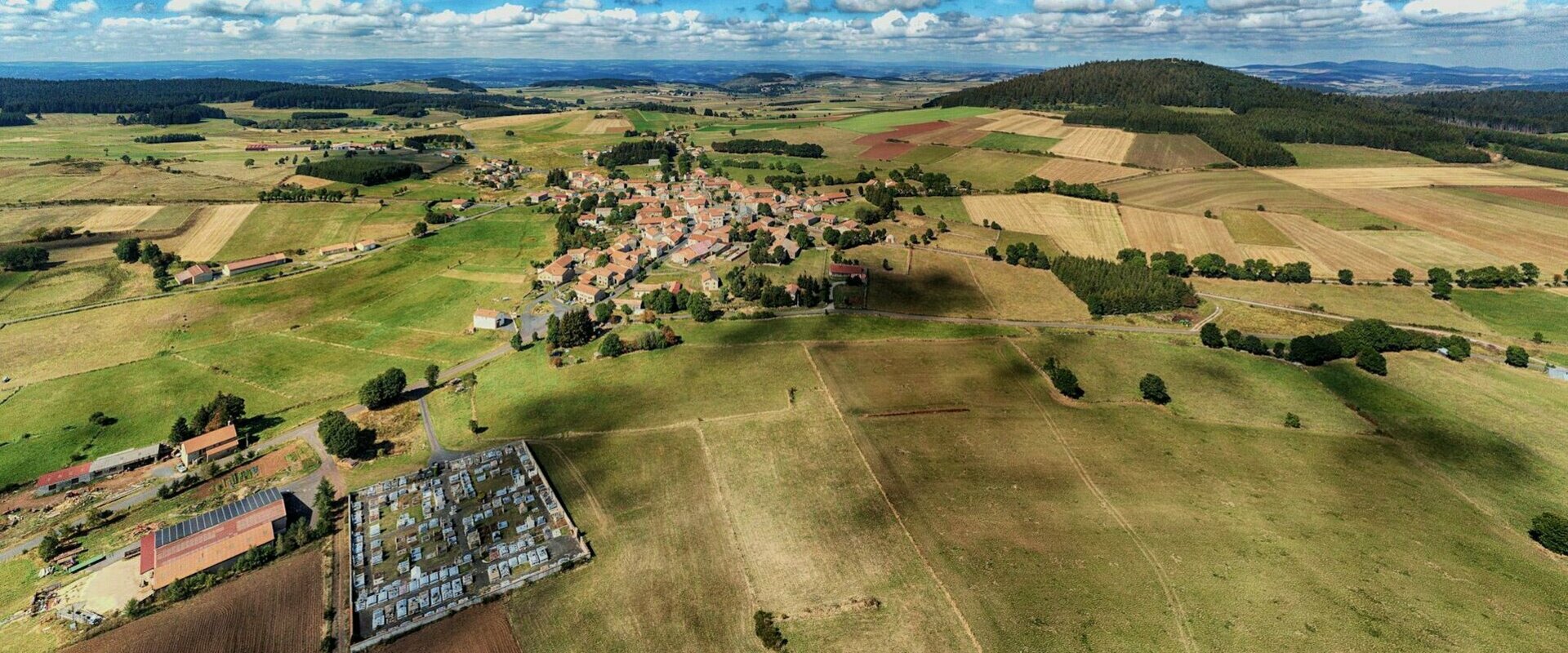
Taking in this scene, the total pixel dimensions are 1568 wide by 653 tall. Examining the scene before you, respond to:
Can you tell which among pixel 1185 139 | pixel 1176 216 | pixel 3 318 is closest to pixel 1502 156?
pixel 1185 139

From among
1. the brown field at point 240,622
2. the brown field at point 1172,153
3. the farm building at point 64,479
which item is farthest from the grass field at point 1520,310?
the farm building at point 64,479

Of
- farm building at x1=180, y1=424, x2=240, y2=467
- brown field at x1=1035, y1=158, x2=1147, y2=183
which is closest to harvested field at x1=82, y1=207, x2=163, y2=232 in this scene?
brown field at x1=1035, y1=158, x2=1147, y2=183

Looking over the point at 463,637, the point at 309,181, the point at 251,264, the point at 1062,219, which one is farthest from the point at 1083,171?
the point at 309,181

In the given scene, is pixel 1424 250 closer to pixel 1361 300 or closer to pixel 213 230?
pixel 1361 300

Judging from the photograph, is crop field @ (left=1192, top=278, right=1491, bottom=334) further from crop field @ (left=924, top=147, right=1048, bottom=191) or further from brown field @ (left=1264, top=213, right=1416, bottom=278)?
crop field @ (left=924, top=147, right=1048, bottom=191)

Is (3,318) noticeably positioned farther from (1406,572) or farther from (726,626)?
(1406,572)

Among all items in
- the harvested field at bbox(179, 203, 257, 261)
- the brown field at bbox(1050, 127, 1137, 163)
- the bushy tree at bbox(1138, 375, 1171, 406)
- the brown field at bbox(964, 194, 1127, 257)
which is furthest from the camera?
the brown field at bbox(1050, 127, 1137, 163)
